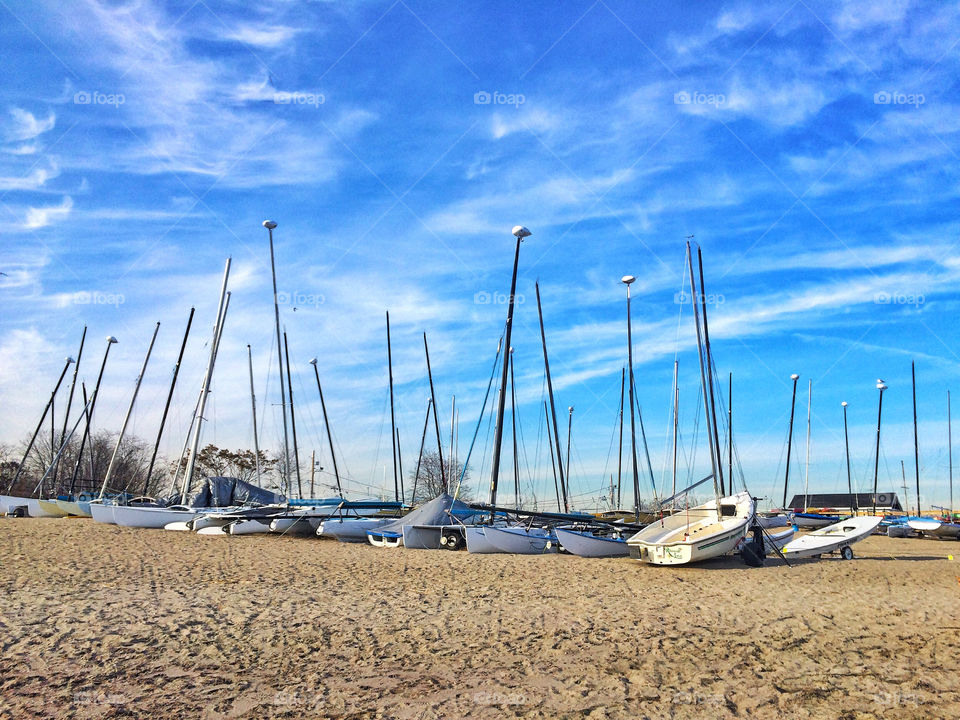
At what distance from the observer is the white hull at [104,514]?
33.2 metres

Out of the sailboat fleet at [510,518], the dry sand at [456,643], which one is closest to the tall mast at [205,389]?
the sailboat fleet at [510,518]

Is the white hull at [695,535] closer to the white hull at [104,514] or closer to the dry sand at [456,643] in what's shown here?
the dry sand at [456,643]

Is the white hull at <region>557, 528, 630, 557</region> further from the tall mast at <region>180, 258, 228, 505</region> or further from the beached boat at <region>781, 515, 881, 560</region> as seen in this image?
the tall mast at <region>180, 258, 228, 505</region>

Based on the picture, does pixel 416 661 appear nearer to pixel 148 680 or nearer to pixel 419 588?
pixel 148 680

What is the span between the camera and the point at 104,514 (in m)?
33.7

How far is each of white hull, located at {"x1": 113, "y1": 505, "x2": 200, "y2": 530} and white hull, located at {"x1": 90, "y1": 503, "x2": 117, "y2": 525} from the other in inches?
46.7

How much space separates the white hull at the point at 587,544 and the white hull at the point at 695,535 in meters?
1.43

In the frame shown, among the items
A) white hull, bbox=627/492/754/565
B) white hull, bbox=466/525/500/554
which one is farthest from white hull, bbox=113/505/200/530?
white hull, bbox=627/492/754/565

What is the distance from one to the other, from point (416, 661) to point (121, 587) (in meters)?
7.94

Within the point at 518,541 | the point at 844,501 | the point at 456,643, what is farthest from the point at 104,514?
the point at 844,501

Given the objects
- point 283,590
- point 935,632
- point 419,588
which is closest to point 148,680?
point 283,590

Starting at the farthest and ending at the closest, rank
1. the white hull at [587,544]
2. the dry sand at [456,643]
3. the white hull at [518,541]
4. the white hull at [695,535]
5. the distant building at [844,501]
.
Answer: the distant building at [844,501]
the white hull at [518,541]
the white hull at [587,544]
the white hull at [695,535]
the dry sand at [456,643]

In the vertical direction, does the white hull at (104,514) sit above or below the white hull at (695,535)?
below

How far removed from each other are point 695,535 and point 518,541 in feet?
20.5
